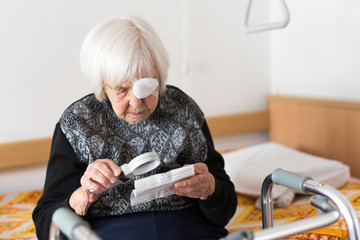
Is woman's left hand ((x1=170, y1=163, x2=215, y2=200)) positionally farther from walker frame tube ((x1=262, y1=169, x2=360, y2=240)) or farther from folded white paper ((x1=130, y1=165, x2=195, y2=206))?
walker frame tube ((x1=262, y1=169, x2=360, y2=240))

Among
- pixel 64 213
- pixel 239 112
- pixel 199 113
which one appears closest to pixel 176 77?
pixel 239 112

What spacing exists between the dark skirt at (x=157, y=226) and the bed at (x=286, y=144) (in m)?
0.27

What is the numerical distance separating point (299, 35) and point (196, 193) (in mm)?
1483

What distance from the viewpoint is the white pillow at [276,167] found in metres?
1.85

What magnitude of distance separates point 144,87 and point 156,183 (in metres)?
0.29

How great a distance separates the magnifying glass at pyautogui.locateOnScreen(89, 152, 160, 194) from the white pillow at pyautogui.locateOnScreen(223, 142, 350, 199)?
80 cm

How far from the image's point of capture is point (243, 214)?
1726 mm

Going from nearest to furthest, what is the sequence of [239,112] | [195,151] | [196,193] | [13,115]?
1. [196,193]
2. [195,151]
3. [13,115]
4. [239,112]

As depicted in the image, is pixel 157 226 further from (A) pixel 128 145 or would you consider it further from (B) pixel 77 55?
(B) pixel 77 55

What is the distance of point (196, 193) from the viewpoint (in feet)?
3.94

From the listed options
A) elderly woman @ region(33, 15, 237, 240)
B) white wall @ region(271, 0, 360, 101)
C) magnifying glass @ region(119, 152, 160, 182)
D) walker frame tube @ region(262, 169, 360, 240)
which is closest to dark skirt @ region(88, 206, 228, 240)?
elderly woman @ region(33, 15, 237, 240)

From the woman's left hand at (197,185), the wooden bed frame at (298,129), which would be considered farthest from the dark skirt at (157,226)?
the wooden bed frame at (298,129)

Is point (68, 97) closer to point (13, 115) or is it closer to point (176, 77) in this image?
point (13, 115)

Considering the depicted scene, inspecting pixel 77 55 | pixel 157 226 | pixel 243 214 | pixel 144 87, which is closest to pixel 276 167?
pixel 243 214
